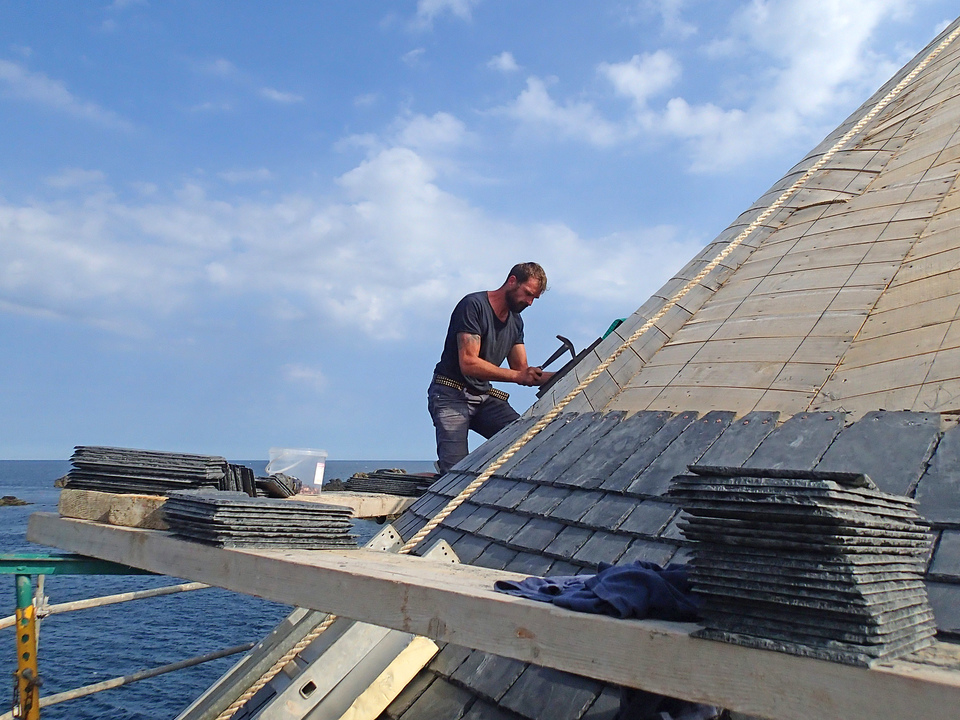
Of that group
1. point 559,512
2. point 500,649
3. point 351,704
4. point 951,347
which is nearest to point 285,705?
point 351,704

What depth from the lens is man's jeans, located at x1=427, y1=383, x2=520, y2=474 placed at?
6973 millimetres

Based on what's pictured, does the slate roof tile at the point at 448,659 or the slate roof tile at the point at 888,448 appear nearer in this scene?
the slate roof tile at the point at 888,448

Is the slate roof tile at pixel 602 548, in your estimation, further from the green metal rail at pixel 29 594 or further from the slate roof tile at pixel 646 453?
the green metal rail at pixel 29 594

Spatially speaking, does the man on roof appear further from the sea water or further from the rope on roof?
the sea water

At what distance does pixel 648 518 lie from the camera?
3.37m

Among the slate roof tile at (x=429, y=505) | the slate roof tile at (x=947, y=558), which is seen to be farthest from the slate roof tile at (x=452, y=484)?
the slate roof tile at (x=947, y=558)

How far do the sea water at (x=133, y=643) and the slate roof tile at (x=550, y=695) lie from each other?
9.39 m

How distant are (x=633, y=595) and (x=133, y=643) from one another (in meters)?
24.1

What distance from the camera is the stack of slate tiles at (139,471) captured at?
12.6 ft

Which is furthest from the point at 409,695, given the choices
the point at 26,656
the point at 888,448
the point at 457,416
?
the point at 457,416

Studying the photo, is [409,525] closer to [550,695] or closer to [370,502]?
[370,502]

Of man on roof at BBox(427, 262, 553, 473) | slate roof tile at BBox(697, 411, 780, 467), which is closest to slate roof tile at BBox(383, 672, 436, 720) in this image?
slate roof tile at BBox(697, 411, 780, 467)

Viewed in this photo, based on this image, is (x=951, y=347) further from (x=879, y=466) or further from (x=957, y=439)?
(x=879, y=466)

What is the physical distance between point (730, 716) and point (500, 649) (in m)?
1.09
